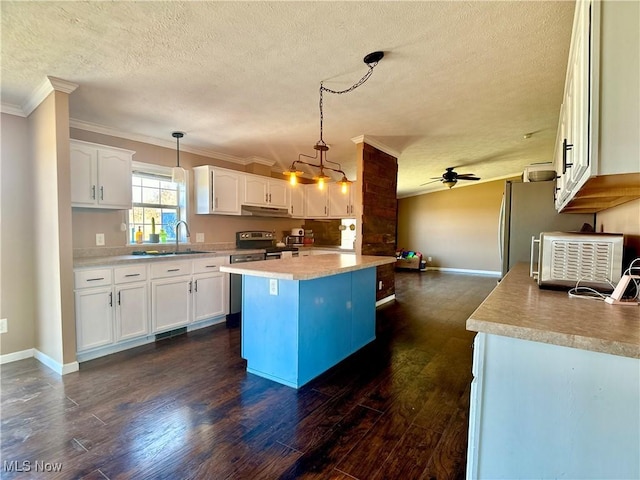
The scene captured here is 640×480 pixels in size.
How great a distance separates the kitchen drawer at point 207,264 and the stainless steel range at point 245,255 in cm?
18

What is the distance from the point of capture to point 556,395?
3.48 feet

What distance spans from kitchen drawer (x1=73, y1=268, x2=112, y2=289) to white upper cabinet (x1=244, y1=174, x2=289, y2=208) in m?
2.15

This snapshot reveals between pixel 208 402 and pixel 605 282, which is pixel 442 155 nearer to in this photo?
pixel 605 282

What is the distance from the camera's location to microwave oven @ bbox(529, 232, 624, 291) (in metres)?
1.53

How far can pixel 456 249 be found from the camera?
893 cm

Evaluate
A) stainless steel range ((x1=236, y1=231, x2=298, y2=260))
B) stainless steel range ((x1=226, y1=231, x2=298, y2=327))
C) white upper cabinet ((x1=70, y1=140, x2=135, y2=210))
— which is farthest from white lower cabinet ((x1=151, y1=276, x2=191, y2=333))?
stainless steel range ((x1=236, y1=231, x2=298, y2=260))

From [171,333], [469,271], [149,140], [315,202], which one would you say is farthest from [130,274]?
[469,271]

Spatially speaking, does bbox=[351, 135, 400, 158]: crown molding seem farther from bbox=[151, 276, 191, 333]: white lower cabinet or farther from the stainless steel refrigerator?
bbox=[151, 276, 191, 333]: white lower cabinet

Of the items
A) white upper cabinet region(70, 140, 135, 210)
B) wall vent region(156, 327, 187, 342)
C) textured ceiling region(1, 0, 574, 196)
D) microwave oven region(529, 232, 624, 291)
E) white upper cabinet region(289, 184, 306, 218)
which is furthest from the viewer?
white upper cabinet region(289, 184, 306, 218)

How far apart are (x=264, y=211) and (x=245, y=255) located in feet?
3.20

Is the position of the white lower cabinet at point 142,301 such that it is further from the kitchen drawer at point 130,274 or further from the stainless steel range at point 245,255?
the stainless steel range at point 245,255

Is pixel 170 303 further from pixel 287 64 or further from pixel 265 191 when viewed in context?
pixel 287 64

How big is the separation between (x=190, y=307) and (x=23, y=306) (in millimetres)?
1473

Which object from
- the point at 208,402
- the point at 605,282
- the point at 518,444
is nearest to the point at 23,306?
the point at 208,402
